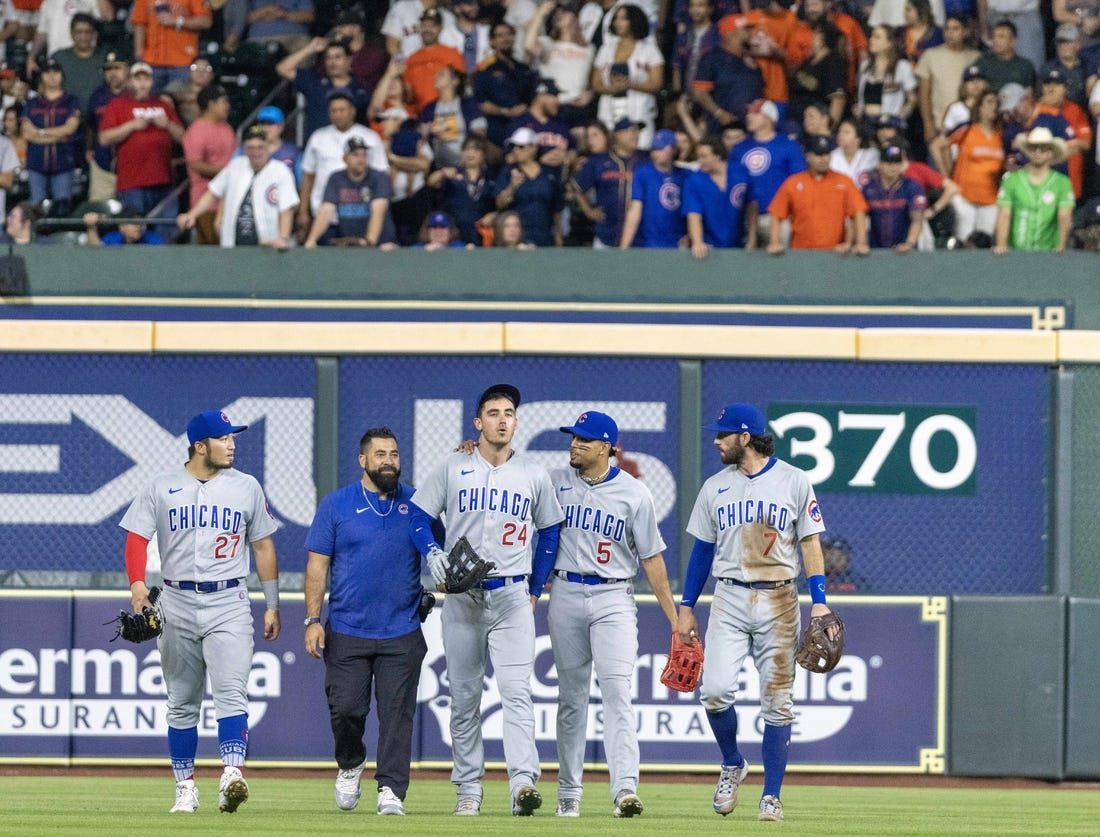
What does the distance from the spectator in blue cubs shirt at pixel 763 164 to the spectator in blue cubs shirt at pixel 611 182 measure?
77cm

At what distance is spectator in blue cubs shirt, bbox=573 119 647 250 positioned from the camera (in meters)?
13.5

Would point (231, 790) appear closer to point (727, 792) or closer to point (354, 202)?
point (727, 792)

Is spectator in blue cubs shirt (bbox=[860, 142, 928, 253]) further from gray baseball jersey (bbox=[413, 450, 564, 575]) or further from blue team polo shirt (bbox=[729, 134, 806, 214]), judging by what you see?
gray baseball jersey (bbox=[413, 450, 564, 575])

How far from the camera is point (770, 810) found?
855 centimetres

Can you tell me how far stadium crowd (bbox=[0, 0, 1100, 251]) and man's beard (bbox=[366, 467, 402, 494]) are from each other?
430 cm

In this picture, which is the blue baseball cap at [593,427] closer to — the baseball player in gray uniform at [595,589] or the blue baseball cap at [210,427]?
the baseball player in gray uniform at [595,589]

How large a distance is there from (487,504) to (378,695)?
108cm

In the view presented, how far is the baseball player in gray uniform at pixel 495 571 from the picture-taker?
342 inches

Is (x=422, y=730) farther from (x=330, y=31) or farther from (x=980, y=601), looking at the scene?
(x=330, y=31)

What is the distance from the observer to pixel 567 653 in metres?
8.84

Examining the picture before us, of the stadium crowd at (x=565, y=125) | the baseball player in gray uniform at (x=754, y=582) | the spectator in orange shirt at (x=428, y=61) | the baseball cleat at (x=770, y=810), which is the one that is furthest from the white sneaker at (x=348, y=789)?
the spectator in orange shirt at (x=428, y=61)

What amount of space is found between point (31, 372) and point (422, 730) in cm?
364

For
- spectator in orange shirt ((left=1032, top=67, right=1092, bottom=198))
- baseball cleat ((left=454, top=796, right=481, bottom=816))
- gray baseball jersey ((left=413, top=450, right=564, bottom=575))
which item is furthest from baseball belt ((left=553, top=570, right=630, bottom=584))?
spectator in orange shirt ((left=1032, top=67, right=1092, bottom=198))

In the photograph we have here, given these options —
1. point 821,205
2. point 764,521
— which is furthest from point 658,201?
point 764,521
